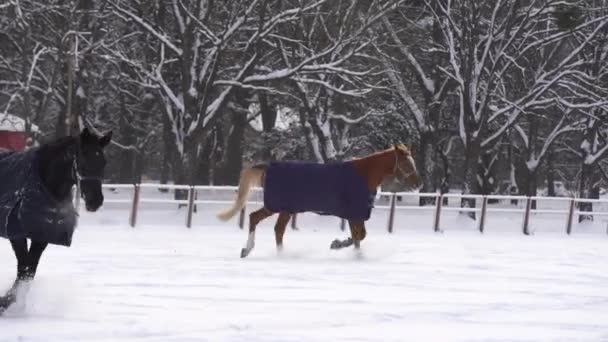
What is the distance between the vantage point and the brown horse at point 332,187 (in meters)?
15.7

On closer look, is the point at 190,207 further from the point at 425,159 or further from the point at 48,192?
the point at 425,159

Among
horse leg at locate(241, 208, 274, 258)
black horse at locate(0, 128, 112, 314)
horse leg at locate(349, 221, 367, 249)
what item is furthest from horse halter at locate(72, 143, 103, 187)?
horse leg at locate(349, 221, 367, 249)

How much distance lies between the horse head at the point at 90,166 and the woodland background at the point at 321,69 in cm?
1825

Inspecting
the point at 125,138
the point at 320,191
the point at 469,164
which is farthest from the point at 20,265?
the point at 125,138

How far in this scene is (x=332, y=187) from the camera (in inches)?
621

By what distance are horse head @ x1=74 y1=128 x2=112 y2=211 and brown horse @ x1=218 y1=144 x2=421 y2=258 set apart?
663cm

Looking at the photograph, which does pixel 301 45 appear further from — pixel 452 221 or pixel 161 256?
pixel 161 256

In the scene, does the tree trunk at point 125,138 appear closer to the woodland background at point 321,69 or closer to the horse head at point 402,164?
the woodland background at point 321,69

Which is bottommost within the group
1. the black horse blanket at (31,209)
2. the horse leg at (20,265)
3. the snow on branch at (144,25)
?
the horse leg at (20,265)

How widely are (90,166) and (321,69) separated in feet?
67.2

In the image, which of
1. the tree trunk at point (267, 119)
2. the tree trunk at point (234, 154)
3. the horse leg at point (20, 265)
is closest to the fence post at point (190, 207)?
the horse leg at point (20, 265)

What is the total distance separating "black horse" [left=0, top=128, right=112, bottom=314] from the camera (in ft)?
29.4

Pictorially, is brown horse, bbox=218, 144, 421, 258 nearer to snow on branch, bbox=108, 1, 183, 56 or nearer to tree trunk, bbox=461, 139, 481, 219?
snow on branch, bbox=108, 1, 183, 56

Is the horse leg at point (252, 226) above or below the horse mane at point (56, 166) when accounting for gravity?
below
